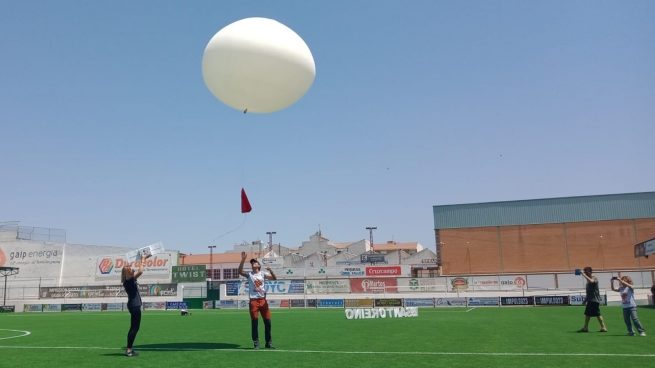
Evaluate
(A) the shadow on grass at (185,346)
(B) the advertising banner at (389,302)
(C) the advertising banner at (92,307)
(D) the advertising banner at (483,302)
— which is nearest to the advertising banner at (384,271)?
(D) the advertising banner at (483,302)

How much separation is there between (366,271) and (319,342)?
53.6 meters

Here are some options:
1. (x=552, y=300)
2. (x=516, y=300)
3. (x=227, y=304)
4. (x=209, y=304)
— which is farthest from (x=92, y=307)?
(x=552, y=300)

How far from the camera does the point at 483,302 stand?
119 ft

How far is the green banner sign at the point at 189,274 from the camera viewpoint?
178 ft

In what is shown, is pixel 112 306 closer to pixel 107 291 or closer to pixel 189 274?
pixel 107 291

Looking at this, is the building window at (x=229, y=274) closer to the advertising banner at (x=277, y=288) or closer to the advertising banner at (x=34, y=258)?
the advertising banner at (x=34, y=258)

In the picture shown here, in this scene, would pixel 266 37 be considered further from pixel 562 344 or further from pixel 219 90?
pixel 562 344

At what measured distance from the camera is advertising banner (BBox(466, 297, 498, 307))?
36188 millimetres

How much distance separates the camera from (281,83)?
35.4 feet

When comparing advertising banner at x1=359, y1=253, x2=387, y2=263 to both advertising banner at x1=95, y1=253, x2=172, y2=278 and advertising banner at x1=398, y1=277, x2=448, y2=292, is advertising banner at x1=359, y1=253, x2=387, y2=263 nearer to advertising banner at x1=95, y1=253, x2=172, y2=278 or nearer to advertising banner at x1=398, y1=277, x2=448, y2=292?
advertising banner at x1=95, y1=253, x2=172, y2=278

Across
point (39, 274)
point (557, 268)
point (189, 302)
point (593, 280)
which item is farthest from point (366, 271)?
point (593, 280)

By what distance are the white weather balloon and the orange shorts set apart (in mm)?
4355

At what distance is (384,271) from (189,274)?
24.2m

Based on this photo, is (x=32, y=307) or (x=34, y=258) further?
(x=34, y=258)
